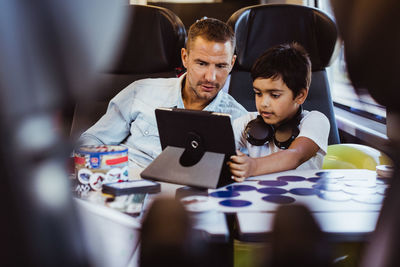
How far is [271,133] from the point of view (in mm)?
1374

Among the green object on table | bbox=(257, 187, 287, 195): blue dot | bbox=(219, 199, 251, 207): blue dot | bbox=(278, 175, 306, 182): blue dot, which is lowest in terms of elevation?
the green object on table

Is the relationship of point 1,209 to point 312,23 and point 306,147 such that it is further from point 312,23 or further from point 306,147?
point 312,23

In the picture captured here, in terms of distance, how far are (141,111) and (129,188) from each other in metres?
0.92

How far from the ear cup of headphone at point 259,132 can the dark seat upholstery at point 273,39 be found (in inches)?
22.7

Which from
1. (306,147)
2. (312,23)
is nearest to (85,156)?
(306,147)

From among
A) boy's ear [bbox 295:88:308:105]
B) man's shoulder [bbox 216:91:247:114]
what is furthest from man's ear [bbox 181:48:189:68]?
boy's ear [bbox 295:88:308:105]

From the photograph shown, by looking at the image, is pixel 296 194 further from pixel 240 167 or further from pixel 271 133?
pixel 271 133

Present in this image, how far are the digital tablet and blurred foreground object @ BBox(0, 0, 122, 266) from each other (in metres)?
0.67

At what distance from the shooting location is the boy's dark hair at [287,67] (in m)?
1.55

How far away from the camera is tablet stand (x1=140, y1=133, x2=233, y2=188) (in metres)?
0.91

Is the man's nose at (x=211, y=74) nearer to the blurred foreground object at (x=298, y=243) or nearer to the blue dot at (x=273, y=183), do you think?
the blue dot at (x=273, y=183)

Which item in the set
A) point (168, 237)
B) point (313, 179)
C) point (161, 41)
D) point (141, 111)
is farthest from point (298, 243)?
point (161, 41)

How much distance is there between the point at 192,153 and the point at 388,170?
2.37 feet

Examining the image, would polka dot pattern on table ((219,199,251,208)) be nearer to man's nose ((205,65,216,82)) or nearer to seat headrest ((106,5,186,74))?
man's nose ((205,65,216,82))
